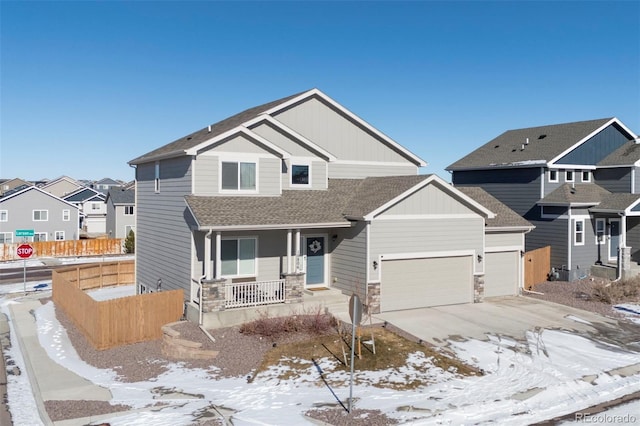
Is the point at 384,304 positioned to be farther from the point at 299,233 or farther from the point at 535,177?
the point at 535,177

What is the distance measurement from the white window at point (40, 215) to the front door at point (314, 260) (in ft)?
134

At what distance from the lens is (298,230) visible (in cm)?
1895

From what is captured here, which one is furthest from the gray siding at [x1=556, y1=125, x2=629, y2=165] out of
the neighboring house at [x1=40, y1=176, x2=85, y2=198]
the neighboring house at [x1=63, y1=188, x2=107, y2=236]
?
the neighboring house at [x1=40, y1=176, x2=85, y2=198]

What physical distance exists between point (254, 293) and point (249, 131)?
5677mm

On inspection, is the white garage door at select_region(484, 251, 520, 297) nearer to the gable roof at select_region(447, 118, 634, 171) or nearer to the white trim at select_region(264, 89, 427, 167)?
the white trim at select_region(264, 89, 427, 167)

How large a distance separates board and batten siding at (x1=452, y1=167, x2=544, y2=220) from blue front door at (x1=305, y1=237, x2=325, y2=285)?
43.7ft

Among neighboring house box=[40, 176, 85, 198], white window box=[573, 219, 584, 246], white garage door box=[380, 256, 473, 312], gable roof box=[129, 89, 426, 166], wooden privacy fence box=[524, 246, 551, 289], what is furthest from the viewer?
neighboring house box=[40, 176, 85, 198]

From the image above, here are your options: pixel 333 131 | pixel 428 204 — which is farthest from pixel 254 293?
pixel 333 131

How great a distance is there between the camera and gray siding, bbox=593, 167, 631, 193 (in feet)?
92.5

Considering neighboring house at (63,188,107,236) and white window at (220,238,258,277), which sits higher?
neighboring house at (63,188,107,236)

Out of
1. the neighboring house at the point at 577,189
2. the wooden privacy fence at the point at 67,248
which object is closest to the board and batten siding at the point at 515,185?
the neighboring house at the point at 577,189

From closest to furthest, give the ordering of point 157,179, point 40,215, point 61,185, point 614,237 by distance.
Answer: point 157,179 < point 614,237 < point 40,215 < point 61,185

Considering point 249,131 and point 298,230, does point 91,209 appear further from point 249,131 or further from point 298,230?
point 298,230

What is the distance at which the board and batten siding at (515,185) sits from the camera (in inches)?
1118
